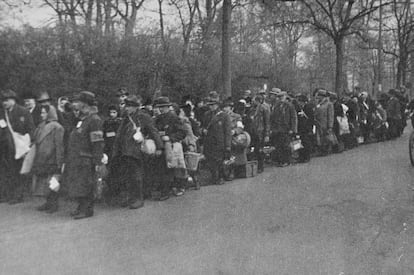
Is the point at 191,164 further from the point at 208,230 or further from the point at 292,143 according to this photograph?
the point at 292,143

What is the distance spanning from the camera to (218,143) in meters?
9.41

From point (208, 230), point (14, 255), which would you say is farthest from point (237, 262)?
point (14, 255)

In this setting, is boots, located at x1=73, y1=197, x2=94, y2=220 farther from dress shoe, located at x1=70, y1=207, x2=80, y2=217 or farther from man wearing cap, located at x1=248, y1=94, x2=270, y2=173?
man wearing cap, located at x1=248, y1=94, x2=270, y2=173

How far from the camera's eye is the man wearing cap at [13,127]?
26.7 feet

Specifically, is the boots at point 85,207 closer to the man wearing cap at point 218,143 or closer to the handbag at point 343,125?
the man wearing cap at point 218,143

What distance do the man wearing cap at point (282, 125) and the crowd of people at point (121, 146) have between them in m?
0.02

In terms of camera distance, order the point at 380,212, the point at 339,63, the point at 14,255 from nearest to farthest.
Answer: the point at 14,255
the point at 380,212
the point at 339,63

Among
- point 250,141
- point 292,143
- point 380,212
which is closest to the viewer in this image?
point 380,212

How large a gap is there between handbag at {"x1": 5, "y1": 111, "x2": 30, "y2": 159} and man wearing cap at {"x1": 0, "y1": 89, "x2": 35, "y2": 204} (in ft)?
0.13

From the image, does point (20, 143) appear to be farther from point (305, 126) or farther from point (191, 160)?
point (305, 126)

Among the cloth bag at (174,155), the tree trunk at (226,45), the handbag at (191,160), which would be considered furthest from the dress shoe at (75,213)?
the tree trunk at (226,45)

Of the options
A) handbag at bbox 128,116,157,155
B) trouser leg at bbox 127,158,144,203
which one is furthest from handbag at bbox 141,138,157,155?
trouser leg at bbox 127,158,144,203

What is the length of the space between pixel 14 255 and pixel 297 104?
312 inches

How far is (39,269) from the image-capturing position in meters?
5.11
